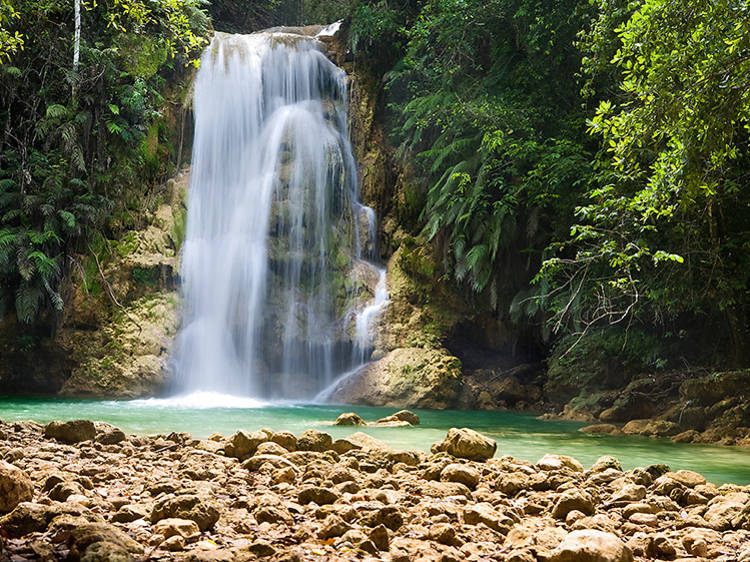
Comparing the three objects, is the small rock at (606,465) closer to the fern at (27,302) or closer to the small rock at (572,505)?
the small rock at (572,505)

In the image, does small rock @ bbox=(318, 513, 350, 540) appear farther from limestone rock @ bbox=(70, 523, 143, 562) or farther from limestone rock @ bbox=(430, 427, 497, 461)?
limestone rock @ bbox=(430, 427, 497, 461)

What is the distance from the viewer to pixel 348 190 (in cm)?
1827

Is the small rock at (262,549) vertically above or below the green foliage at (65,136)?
below

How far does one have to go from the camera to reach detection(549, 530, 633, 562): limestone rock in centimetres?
273

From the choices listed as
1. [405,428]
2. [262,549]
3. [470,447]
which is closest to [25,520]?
[262,549]

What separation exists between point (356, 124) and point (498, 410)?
380 inches

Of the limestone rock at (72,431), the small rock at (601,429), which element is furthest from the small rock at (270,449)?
the small rock at (601,429)

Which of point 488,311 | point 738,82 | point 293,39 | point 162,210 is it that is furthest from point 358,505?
point 293,39

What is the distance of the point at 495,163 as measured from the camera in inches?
544

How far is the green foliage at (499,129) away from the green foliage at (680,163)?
1.40m

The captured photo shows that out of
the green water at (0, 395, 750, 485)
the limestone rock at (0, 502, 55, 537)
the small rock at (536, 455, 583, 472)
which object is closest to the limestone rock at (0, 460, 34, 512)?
the limestone rock at (0, 502, 55, 537)

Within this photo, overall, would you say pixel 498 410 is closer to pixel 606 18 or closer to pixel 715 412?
pixel 715 412

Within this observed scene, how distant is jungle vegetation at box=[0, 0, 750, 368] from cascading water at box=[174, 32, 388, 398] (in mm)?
1527

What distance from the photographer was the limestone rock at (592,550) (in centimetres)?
273
